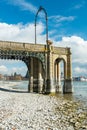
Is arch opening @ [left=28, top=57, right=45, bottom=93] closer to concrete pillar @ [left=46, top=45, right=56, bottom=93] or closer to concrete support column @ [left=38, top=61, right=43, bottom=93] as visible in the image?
concrete support column @ [left=38, top=61, right=43, bottom=93]

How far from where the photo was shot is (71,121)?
78.9 feet

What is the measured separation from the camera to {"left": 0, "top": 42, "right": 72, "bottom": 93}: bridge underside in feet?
173

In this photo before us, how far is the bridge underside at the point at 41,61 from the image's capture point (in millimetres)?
52594

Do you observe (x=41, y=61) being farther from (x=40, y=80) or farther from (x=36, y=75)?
(x=40, y=80)

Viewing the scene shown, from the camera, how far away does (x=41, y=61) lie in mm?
56062

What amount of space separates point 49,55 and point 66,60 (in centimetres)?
706

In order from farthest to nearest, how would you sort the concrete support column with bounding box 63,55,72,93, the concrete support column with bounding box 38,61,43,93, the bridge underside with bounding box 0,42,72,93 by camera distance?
the concrete support column with bounding box 63,55,72,93 → the concrete support column with bounding box 38,61,43,93 → the bridge underside with bounding box 0,42,72,93

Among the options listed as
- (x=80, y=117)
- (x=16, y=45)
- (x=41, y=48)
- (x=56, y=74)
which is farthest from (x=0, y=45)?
(x=80, y=117)

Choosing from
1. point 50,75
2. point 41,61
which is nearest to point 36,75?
point 50,75

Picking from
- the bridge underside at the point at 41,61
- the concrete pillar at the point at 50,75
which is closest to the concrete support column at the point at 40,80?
the bridge underside at the point at 41,61

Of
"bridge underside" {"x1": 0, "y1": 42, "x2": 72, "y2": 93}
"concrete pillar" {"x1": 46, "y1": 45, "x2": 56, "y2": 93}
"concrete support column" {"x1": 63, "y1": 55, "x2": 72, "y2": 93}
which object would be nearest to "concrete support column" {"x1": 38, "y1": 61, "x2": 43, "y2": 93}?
"bridge underside" {"x1": 0, "y1": 42, "x2": 72, "y2": 93}

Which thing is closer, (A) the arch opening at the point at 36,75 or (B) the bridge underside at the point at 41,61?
(B) the bridge underside at the point at 41,61

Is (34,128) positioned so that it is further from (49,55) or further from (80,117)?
(49,55)

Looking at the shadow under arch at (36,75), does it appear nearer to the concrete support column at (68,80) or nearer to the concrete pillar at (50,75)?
the concrete pillar at (50,75)
